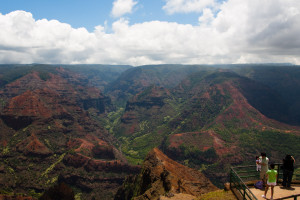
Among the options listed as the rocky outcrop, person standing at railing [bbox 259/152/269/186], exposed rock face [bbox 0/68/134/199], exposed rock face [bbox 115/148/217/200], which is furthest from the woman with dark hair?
the rocky outcrop

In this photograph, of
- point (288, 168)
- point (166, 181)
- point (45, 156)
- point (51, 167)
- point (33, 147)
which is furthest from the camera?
point (45, 156)

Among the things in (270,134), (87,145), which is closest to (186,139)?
(270,134)

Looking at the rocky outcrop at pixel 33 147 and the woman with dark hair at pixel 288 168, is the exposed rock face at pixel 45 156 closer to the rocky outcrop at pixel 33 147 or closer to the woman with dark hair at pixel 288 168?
the rocky outcrop at pixel 33 147

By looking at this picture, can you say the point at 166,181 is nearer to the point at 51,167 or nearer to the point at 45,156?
the point at 51,167

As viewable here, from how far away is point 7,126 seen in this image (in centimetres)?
14450

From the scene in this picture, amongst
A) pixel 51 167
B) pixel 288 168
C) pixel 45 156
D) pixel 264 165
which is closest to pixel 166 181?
pixel 264 165

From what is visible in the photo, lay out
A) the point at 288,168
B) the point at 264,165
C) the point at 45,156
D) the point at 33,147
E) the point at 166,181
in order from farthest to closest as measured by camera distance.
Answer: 1. the point at 45,156
2. the point at 33,147
3. the point at 166,181
4. the point at 264,165
5. the point at 288,168

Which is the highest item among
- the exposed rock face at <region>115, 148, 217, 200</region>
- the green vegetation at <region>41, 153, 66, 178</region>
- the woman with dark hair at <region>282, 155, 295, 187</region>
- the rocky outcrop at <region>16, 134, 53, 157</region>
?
the woman with dark hair at <region>282, 155, 295, 187</region>

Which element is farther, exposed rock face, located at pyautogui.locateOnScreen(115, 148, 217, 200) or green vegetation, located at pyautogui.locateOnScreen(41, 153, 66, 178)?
green vegetation, located at pyautogui.locateOnScreen(41, 153, 66, 178)

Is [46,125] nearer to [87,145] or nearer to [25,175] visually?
[87,145]

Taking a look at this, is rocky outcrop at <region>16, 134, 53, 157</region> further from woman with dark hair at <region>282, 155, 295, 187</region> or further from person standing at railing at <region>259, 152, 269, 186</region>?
woman with dark hair at <region>282, 155, 295, 187</region>

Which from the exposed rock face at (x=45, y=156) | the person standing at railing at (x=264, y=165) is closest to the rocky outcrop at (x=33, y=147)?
the exposed rock face at (x=45, y=156)

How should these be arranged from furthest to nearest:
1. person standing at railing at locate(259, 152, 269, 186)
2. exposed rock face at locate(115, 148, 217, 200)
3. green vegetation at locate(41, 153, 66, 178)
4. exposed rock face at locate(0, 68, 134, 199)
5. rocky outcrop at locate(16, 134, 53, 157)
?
rocky outcrop at locate(16, 134, 53, 157) < green vegetation at locate(41, 153, 66, 178) < exposed rock face at locate(0, 68, 134, 199) < exposed rock face at locate(115, 148, 217, 200) < person standing at railing at locate(259, 152, 269, 186)

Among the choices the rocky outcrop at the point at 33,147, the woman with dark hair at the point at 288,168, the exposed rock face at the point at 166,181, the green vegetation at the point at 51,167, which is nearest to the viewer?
the woman with dark hair at the point at 288,168
